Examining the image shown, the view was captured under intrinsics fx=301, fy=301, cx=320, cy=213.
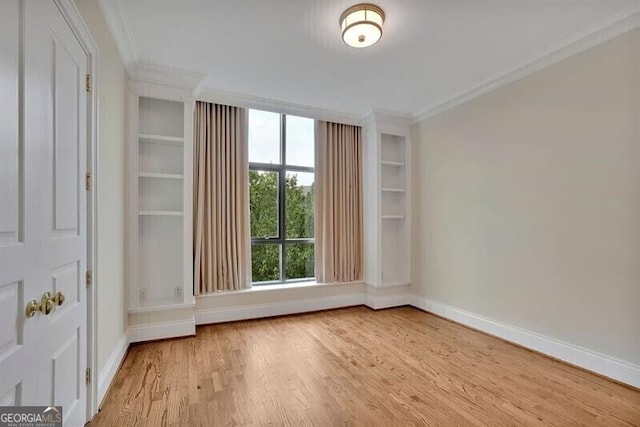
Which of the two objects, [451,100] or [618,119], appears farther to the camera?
[451,100]

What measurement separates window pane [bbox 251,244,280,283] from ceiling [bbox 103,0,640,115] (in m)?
2.03

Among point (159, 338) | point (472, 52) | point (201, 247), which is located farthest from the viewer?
point (201, 247)

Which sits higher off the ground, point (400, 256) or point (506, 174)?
point (506, 174)

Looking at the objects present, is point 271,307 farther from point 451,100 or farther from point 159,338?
point 451,100

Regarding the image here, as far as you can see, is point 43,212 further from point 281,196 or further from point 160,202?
point 281,196

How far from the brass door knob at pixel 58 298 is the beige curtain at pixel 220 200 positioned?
2059 mm

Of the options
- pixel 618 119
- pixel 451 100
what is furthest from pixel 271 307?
pixel 618 119

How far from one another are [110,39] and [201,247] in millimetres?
2166

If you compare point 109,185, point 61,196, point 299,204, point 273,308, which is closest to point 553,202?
point 299,204

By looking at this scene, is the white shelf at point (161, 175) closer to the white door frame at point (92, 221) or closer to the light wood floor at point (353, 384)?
the white door frame at point (92, 221)

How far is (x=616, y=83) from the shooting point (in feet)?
7.93

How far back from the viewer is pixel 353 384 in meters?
2.31

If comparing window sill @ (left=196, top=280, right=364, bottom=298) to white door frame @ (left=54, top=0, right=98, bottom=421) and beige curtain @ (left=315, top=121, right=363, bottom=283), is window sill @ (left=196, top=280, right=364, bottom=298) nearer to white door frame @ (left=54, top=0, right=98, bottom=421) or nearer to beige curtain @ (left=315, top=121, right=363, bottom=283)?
beige curtain @ (left=315, top=121, right=363, bottom=283)

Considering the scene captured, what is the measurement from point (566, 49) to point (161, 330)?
4714mm
